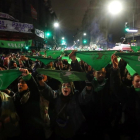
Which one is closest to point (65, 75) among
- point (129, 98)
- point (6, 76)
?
point (6, 76)

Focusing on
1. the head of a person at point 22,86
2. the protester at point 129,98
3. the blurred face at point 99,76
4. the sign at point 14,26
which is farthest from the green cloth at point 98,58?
the sign at point 14,26

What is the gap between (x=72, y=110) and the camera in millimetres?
3133

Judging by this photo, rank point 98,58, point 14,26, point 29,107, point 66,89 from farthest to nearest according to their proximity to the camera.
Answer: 1. point 14,26
2. point 98,58
3. point 29,107
4. point 66,89

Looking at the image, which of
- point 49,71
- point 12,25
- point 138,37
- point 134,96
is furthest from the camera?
point 138,37

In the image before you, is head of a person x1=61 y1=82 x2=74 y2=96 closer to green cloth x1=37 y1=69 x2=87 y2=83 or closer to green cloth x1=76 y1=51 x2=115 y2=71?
green cloth x1=37 y1=69 x2=87 y2=83

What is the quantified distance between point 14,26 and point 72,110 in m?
19.4

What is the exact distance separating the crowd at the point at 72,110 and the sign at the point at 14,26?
17945 mm

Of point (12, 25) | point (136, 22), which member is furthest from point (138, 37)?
point (12, 25)

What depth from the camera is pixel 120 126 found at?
11.5 feet

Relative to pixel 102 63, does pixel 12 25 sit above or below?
above

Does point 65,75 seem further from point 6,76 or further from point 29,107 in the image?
point 6,76

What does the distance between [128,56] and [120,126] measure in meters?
1.55

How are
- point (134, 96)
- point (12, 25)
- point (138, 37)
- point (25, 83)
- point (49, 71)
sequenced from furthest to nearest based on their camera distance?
point (138, 37), point (12, 25), point (25, 83), point (49, 71), point (134, 96)

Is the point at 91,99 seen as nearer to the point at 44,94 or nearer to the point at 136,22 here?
the point at 44,94
